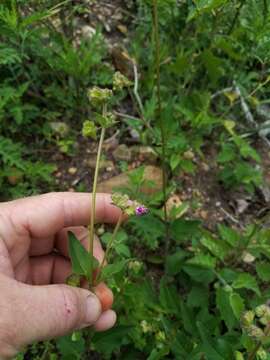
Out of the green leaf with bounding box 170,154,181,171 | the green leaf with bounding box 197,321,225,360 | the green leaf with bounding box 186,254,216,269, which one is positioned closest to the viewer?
the green leaf with bounding box 197,321,225,360

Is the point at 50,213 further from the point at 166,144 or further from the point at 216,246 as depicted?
the point at 216,246

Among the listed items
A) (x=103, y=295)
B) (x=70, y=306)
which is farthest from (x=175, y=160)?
(x=70, y=306)

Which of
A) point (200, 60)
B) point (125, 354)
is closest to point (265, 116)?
point (200, 60)

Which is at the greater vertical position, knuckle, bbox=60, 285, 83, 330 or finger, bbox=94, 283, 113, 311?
knuckle, bbox=60, 285, 83, 330

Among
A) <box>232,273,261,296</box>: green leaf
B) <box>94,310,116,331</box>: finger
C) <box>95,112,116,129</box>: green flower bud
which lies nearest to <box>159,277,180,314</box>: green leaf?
<box>232,273,261,296</box>: green leaf

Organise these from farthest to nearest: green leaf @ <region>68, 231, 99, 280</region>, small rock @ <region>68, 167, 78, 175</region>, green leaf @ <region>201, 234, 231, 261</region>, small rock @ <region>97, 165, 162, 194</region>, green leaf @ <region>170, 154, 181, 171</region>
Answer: small rock @ <region>68, 167, 78, 175</region>
small rock @ <region>97, 165, 162, 194</region>
green leaf @ <region>170, 154, 181, 171</region>
green leaf @ <region>201, 234, 231, 261</region>
green leaf @ <region>68, 231, 99, 280</region>

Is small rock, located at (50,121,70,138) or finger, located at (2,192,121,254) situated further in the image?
small rock, located at (50,121,70,138)

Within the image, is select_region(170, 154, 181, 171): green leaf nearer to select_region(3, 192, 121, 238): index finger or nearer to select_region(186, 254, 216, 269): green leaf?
select_region(186, 254, 216, 269): green leaf

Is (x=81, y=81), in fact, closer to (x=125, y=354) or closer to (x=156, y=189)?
(x=156, y=189)
